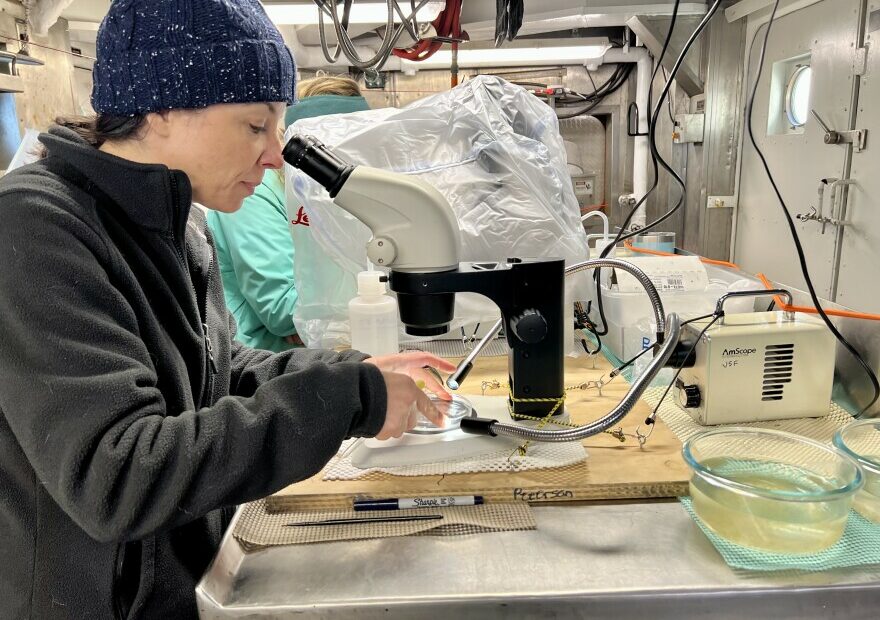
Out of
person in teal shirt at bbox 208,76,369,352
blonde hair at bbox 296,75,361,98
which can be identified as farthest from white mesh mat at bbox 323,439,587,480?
blonde hair at bbox 296,75,361,98

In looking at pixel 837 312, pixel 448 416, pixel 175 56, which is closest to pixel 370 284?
pixel 448 416

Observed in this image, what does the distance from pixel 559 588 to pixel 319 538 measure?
1.03 feet

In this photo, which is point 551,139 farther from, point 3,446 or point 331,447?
point 3,446

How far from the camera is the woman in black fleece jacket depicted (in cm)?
62

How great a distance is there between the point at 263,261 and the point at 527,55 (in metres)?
2.64

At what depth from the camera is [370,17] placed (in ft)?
7.99

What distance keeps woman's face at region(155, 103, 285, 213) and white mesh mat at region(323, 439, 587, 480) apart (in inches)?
16.8

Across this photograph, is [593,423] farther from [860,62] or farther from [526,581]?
[860,62]

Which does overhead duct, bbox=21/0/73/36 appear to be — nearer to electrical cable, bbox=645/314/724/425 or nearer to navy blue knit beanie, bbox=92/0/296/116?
navy blue knit beanie, bbox=92/0/296/116

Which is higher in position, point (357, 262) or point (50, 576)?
point (357, 262)

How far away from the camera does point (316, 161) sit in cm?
87

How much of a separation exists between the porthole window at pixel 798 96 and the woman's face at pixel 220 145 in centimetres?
282

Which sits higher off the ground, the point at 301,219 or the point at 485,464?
the point at 301,219

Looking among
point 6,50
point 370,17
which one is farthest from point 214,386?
point 6,50
